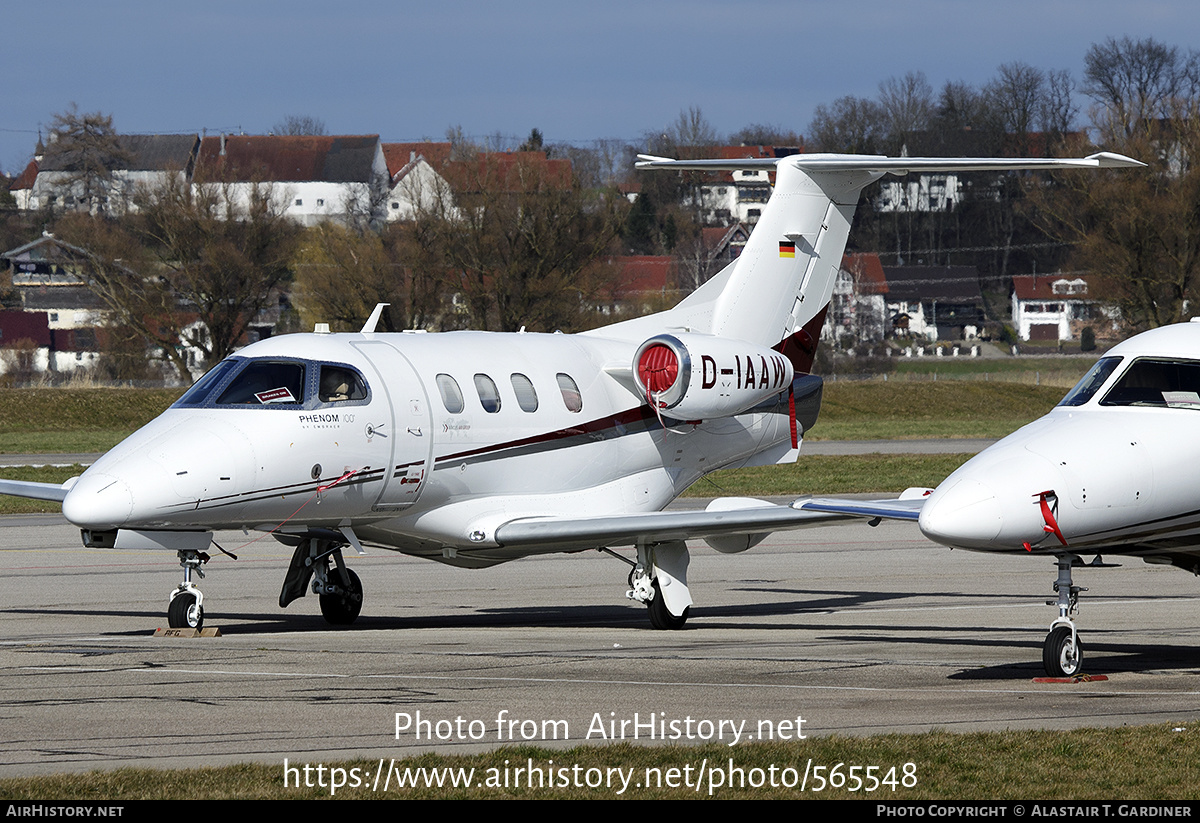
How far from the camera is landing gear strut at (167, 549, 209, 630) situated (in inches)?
648

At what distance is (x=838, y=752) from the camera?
31.9ft

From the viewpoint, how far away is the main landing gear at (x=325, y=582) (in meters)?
18.0

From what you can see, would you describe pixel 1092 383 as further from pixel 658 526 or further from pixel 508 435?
pixel 508 435

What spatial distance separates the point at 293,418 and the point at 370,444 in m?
0.93

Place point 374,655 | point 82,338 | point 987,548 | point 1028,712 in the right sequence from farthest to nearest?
point 82,338 < point 374,655 < point 987,548 < point 1028,712

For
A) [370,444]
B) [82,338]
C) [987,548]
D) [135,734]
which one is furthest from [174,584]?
[82,338]

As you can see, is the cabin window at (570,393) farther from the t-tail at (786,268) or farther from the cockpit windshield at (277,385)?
the cockpit windshield at (277,385)

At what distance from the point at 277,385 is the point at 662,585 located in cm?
486

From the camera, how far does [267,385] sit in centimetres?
1661

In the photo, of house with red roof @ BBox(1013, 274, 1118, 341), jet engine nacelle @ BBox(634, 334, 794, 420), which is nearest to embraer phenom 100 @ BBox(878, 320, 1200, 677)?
jet engine nacelle @ BBox(634, 334, 794, 420)

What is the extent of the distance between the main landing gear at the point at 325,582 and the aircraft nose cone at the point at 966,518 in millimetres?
7976

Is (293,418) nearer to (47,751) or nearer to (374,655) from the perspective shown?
(374,655)

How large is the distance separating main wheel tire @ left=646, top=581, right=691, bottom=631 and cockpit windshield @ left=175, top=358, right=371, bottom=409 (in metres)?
3.98

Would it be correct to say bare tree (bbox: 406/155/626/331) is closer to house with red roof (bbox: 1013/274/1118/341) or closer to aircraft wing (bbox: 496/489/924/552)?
aircraft wing (bbox: 496/489/924/552)
